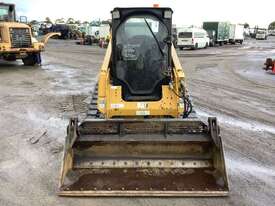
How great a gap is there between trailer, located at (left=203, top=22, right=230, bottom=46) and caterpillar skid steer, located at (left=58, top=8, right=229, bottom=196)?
40.1m

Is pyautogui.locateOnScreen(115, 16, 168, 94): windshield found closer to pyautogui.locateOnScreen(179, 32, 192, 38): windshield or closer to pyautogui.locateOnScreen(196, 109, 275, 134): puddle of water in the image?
pyautogui.locateOnScreen(196, 109, 275, 134): puddle of water

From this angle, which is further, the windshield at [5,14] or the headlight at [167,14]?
the windshield at [5,14]

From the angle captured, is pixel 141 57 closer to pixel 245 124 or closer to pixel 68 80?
pixel 245 124

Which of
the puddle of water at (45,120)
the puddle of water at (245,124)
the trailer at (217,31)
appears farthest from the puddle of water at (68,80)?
the trailer at (217,31)

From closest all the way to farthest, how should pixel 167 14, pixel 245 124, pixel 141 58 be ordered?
pixel 167 14, pixel 141 58, pixel 245 124

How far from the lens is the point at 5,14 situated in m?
20.1

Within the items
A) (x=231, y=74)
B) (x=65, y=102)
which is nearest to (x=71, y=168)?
(x=65, y=102)

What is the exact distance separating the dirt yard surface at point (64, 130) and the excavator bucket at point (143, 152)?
349 mm

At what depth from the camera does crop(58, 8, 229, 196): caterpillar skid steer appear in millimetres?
5395

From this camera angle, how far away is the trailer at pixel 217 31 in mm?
46406

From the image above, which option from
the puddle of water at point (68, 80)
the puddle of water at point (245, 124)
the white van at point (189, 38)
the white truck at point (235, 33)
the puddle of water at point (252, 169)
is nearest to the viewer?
the puddle of water at point (252, 169)

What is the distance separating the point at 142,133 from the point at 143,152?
280 mm

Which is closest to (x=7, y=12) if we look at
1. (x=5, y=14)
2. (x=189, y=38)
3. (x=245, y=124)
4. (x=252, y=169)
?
(x=5, y=14)

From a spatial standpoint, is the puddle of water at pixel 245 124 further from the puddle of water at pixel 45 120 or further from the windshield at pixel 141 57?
the puddle of water at pixel 45 120
